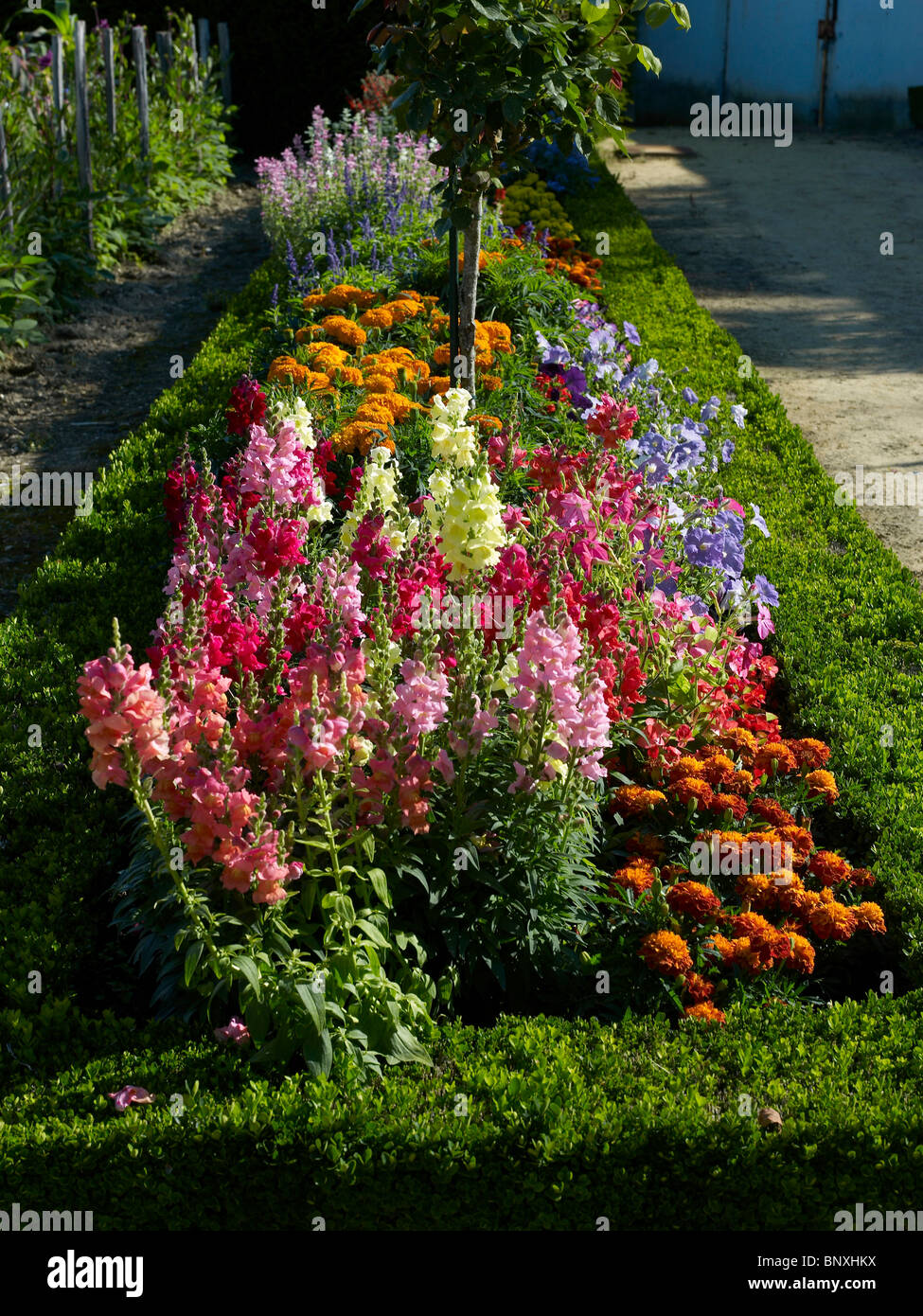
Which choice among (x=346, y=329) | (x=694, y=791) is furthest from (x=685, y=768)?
(x=346, y=329)

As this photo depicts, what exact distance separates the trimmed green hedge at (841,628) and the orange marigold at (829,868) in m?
0.13

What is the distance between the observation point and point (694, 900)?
10.5 ft

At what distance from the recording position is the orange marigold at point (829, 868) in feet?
11.2

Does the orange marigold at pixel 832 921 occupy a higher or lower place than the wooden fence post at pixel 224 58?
lower

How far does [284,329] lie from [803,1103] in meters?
5.10

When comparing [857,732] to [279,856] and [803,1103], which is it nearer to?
[803,1103]

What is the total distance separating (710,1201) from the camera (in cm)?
260

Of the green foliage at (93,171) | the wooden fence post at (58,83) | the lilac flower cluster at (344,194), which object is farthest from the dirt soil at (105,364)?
the wooden fence post at (58,83)

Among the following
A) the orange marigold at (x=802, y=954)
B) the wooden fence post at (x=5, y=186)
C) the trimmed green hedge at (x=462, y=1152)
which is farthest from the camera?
the wooden fence post at (x=5, y=186)

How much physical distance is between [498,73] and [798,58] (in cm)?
1500

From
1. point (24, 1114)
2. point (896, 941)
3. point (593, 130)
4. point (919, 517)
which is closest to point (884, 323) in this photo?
point (919, 517)

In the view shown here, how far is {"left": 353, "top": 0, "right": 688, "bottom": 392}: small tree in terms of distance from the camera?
15.0 feet

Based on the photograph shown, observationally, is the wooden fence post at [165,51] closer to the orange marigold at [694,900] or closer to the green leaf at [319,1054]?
the orange marigold at [694,900]

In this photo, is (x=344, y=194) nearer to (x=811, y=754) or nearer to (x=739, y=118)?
(x=811, y=754)
